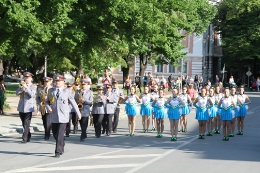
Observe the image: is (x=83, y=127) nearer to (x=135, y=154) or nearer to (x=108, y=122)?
(x=108, y=122)

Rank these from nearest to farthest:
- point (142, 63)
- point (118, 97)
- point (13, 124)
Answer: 1. point (118, 97)
2. point (13, 124)
3. point (142, 63)

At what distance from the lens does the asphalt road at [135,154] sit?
38.0ft

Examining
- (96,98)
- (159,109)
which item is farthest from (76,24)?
(159,109)

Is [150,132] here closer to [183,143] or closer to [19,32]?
[183,143]

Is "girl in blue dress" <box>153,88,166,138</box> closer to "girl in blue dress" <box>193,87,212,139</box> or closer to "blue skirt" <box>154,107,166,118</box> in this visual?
"blue skirt" <box>154,107,166,118</box>

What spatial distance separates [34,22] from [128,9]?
3.83 metres

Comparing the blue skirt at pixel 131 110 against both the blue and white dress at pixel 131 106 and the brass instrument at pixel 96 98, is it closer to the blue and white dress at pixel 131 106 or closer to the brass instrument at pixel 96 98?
the blue and white dress at pixel 131 106

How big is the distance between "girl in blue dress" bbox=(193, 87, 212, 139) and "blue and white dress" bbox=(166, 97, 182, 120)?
0.93 m

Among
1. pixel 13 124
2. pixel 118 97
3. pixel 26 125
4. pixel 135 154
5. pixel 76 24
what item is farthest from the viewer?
pixel 76 24

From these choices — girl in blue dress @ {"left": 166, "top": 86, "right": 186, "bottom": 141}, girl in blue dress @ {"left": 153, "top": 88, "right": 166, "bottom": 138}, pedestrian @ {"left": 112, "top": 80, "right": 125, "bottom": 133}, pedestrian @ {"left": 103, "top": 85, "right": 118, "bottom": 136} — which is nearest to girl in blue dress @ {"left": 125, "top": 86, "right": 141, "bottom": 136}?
pedestrian @ {"left": 112, "top": 80, "right": 125, "bottom": 133}

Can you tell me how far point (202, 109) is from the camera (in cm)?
1797

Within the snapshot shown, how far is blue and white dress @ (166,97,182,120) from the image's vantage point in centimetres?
1709

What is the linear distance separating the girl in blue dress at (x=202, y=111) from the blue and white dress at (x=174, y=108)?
0.93m

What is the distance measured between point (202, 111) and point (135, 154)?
4746mm
